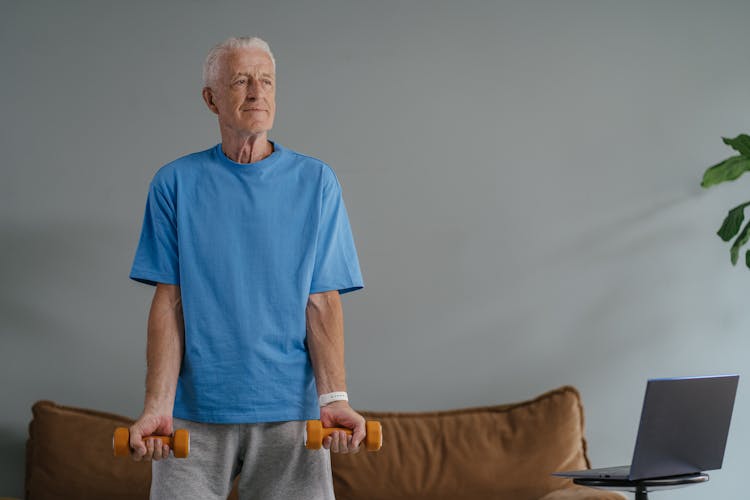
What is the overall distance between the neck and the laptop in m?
1.02

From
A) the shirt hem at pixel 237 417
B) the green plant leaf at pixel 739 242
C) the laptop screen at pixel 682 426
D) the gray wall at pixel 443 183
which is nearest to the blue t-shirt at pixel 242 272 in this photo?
the shirt hem at pixel 237 417

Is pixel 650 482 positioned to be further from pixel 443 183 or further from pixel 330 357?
pixel 443 183

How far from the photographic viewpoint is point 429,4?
303 centimetres

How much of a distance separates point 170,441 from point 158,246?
364 mm

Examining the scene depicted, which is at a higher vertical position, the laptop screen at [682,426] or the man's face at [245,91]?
the man's face at [245,91]

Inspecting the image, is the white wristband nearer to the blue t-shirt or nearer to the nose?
the blue t-shirt

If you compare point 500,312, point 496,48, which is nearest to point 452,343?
point 500,312

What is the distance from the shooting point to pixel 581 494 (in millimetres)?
2361

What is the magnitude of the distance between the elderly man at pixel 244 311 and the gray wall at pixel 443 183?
126 centimetres

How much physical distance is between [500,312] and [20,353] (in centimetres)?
155

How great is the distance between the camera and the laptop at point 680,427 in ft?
6.73

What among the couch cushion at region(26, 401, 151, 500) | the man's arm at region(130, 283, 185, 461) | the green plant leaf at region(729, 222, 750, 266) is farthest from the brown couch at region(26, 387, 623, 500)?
the man's arm at region(130, 283, 185, 461)

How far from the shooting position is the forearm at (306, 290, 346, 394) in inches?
64.2

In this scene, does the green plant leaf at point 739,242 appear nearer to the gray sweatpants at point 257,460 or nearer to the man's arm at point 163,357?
the gray sweatpants at point 257,460
